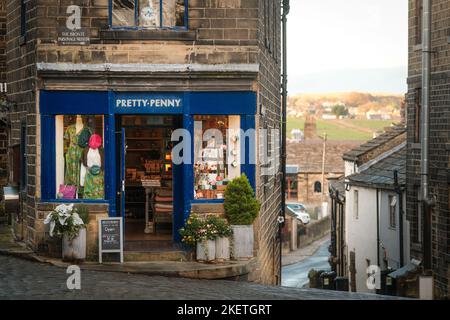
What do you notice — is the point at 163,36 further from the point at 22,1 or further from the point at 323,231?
the point at 323,231

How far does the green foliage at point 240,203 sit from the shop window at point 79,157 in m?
2.60

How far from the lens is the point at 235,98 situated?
2097 centimetres

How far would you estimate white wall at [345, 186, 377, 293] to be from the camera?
3888 centimetres

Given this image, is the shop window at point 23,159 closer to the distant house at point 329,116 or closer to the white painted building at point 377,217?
the white painted building at point 377,217

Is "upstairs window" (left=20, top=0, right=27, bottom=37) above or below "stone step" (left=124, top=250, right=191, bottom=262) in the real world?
above

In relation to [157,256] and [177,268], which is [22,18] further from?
[177,268]

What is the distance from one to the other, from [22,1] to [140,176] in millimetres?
4782

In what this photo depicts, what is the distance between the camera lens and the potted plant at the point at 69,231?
20.4 m

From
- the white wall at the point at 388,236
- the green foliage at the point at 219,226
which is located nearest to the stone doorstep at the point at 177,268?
the green foliage at the point at 219,226

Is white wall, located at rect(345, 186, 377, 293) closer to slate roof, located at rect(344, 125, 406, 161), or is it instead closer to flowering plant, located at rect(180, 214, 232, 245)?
slate roof, located at rect(344, 125, 406, 161)

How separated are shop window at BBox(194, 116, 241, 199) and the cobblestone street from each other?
2352 mm

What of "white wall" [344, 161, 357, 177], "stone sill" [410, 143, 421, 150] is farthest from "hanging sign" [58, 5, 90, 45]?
"white wall" [344, 161, 357, 177]

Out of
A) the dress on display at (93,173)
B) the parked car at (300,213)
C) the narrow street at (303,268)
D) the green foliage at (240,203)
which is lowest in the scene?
the narrow street at (303,268)

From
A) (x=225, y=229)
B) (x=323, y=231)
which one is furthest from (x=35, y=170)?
(x=323, y=231)
